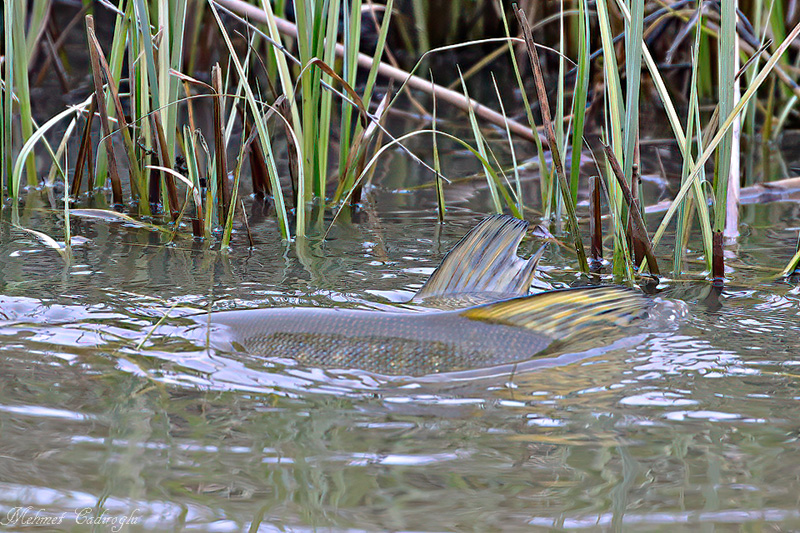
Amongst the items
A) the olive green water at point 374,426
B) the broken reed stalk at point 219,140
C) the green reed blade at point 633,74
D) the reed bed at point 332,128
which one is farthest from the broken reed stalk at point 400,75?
the olive green water at point 374,426

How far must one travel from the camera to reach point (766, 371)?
7.56 ft

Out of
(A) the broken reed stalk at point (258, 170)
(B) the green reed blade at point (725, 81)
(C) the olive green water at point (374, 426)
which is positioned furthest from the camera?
(A) the broken reed stalk at point (258, 170)

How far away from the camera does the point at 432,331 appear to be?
233 cm

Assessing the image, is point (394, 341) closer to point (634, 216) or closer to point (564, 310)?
point (564, 310)

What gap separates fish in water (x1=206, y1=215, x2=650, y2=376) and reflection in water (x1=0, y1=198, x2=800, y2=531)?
0.05 meters

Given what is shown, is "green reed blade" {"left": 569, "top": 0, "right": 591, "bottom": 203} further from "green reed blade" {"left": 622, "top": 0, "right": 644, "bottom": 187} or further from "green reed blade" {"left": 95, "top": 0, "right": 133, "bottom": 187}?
"green reed blade" {"left": 95, "top": 0, "right": 133, "bottom": 187}

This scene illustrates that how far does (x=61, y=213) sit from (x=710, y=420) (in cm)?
301

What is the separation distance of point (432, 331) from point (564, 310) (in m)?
0.35

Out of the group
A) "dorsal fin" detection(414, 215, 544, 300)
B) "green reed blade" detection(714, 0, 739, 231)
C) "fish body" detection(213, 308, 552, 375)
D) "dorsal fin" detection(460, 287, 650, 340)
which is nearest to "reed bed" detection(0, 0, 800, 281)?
"green reed blade" detection(714, 0, 739, 231)

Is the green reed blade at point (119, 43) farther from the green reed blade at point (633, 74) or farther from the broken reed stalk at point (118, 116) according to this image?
the green reed blade at point (633, 74)

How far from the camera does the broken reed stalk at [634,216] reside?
9.12 ft

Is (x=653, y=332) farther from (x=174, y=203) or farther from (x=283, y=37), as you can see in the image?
(x=283, y=37)

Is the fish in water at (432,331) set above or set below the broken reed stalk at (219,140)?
below

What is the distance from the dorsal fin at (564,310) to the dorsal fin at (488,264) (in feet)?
0.86
